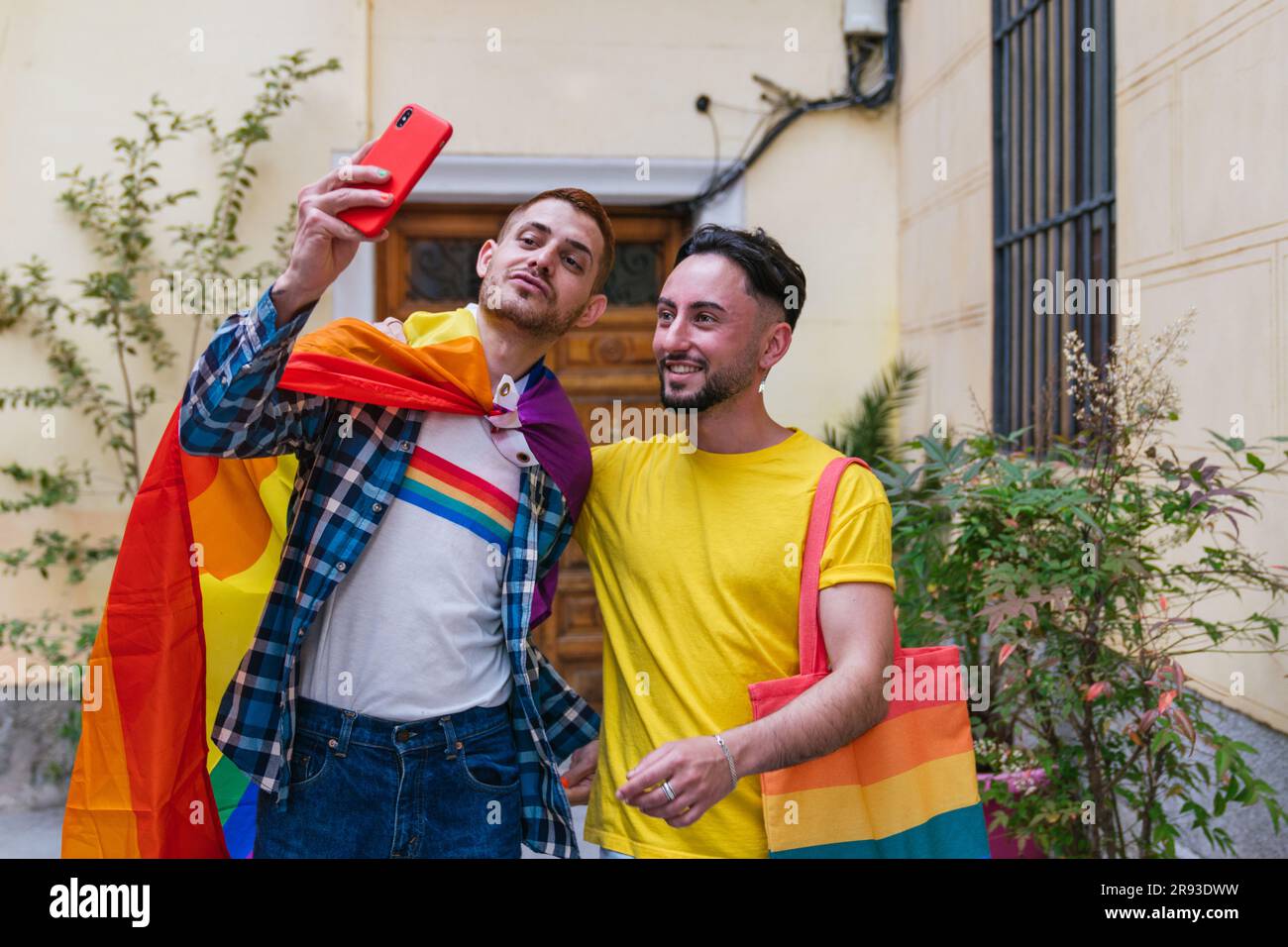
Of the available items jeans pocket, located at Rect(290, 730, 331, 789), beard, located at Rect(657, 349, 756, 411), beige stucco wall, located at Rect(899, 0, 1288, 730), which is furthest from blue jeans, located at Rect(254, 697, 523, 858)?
beige stucco wall, located at Rect(899, 0, 1288, 730)

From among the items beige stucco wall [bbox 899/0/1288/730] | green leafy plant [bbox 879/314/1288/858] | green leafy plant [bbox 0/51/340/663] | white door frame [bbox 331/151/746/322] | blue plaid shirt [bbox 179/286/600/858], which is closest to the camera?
blue plaid shirt [bbox 179/286/600/858]

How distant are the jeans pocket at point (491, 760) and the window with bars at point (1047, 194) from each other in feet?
6.43

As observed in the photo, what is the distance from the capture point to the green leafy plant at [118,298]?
15.3 ft

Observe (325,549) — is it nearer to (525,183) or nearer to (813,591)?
(813,591)

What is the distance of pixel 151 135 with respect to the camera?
4.67 metres

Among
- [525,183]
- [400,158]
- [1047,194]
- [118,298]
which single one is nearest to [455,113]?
[525,183]

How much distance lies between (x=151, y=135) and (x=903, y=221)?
307cm

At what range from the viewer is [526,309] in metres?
2.12

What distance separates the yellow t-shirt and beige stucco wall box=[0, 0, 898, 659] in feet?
10.7

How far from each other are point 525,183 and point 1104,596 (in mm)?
3178

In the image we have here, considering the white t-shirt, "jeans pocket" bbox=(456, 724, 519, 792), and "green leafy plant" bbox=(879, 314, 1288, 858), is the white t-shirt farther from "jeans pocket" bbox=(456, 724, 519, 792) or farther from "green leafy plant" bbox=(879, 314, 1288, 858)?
"green leafy plant" bbox=(879, 314, 1288, 858)

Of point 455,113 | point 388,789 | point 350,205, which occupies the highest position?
point 455,113

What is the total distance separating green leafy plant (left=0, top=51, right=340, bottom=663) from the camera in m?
4.66

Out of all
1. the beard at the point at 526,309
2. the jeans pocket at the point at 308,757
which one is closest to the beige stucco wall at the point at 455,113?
the beard at the point at 526,309
